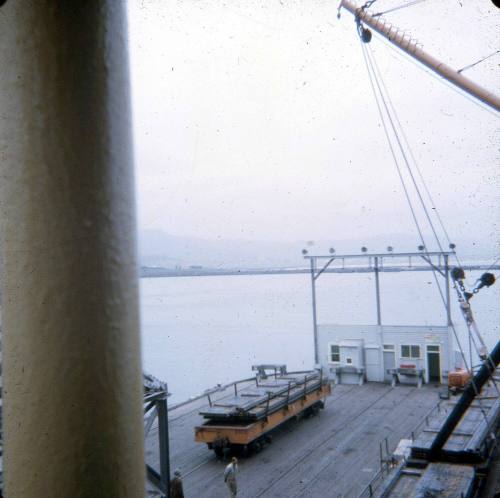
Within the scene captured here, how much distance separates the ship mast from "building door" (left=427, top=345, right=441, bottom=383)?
9.55 metres

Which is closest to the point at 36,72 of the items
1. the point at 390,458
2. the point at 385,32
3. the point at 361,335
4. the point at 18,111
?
the point at 18,111

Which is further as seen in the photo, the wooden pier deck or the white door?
the white door

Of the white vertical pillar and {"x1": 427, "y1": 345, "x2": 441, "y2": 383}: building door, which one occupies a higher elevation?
the white vertical pillar

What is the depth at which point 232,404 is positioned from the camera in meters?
14.6

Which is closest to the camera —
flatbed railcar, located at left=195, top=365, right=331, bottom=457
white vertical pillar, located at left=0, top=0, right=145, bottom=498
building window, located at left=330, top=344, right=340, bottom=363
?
white vertical pillar, located at left=0, top=0, right=145, bottom=498

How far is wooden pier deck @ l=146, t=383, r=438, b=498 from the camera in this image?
12.2 m

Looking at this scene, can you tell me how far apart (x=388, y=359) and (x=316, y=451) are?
891 centimetres

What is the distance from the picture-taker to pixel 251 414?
14125 mm

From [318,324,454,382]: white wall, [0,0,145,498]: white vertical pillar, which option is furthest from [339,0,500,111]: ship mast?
[0,0,145,498]: white vertical pillar

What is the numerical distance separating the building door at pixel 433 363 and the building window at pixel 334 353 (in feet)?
11.7

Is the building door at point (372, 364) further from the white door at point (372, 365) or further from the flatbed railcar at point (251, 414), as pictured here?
the flatbed railcar at point (251, 414)

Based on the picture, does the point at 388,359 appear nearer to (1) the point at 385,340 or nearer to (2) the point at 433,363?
(1) the point at 385,340

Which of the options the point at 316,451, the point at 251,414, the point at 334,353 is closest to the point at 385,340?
the point at 334,353

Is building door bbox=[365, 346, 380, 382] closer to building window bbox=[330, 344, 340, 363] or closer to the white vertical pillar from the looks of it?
building window bbox=[330, 344, 340, 363]
